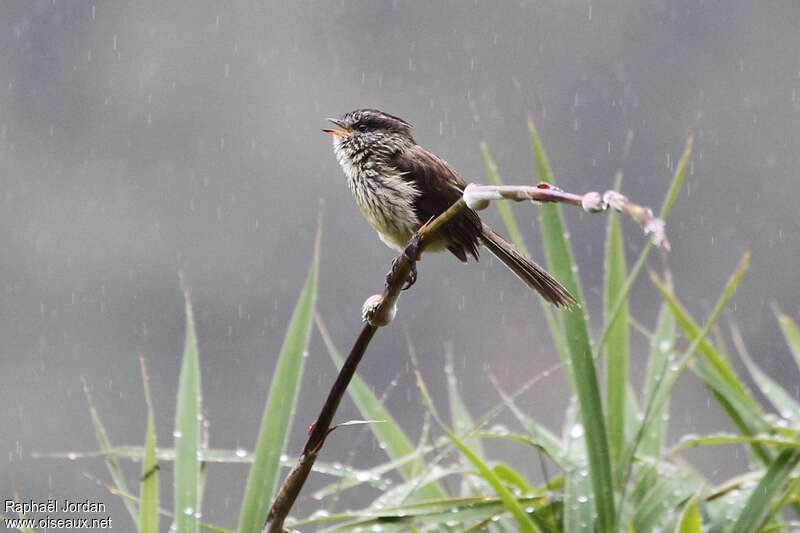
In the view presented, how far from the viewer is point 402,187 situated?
103 inches

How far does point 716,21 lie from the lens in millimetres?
46750

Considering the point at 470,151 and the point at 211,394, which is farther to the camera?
the point at 470,151

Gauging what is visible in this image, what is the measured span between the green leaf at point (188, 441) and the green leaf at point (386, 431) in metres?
0.34

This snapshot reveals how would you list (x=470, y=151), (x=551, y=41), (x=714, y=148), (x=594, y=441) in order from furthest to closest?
(x=551, y=41) < (x=714, y=148) < (x=470, y=151) < (x=594, y=441)

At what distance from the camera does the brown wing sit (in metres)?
2.29

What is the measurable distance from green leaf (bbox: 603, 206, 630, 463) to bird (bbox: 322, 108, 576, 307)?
1.08 feet

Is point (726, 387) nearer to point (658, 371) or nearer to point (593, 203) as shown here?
point (658, 371)

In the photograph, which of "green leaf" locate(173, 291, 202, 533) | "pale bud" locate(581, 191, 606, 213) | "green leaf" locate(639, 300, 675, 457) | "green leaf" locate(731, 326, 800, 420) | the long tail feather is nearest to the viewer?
"pale bud" locate(581, 191, 606, 213)

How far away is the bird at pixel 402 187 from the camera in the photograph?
2.25 metres

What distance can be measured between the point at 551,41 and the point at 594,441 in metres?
49.7

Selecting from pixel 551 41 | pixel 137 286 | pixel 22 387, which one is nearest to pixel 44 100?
pixel 137 286

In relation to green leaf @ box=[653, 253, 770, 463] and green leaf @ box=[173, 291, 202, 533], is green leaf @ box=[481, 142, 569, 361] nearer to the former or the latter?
green leaf @ box=[653, 253, 770, 463]

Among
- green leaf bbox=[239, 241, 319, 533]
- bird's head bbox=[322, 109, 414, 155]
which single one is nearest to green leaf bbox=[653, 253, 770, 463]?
bird's head bbox=[322, 109, 414, 155]

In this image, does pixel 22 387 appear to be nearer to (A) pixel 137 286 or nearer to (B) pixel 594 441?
(A) pixel 137 286
